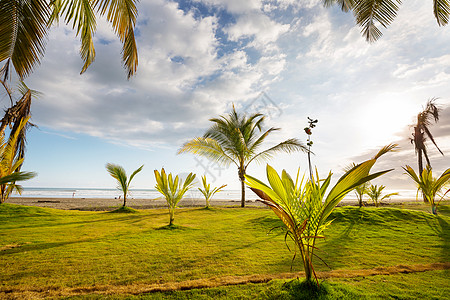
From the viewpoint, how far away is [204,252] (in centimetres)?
362

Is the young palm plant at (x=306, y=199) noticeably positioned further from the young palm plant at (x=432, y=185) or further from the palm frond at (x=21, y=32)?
the young palm plant at (x=432, y=185)

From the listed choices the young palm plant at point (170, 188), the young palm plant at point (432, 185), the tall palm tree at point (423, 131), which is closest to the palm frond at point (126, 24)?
the young palm plant at point (170, 188)

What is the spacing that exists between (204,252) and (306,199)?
2203mm

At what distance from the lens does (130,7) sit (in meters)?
4.91

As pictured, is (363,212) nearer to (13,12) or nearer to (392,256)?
(392,256)

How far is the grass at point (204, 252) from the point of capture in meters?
2.38

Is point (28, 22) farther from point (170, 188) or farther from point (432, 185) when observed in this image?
point (432, 185)

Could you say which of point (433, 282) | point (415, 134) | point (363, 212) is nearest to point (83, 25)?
point (433, 282)

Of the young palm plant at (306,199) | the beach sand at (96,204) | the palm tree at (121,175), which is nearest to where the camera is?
the young palm plant at (306,199)

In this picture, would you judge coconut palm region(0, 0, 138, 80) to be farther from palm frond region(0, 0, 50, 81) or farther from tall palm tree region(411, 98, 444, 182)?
tall palm tree region(411, 98, 444, 182)

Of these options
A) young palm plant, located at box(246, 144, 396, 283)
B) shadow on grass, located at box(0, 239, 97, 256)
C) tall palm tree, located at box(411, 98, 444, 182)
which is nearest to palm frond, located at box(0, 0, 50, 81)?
shadow on grass, located at box(0, 239, 97, 256)

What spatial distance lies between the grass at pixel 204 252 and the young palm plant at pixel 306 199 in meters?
0.49

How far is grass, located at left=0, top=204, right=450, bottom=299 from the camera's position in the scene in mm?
2381

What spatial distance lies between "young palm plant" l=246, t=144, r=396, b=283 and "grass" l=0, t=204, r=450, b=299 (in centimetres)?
49
